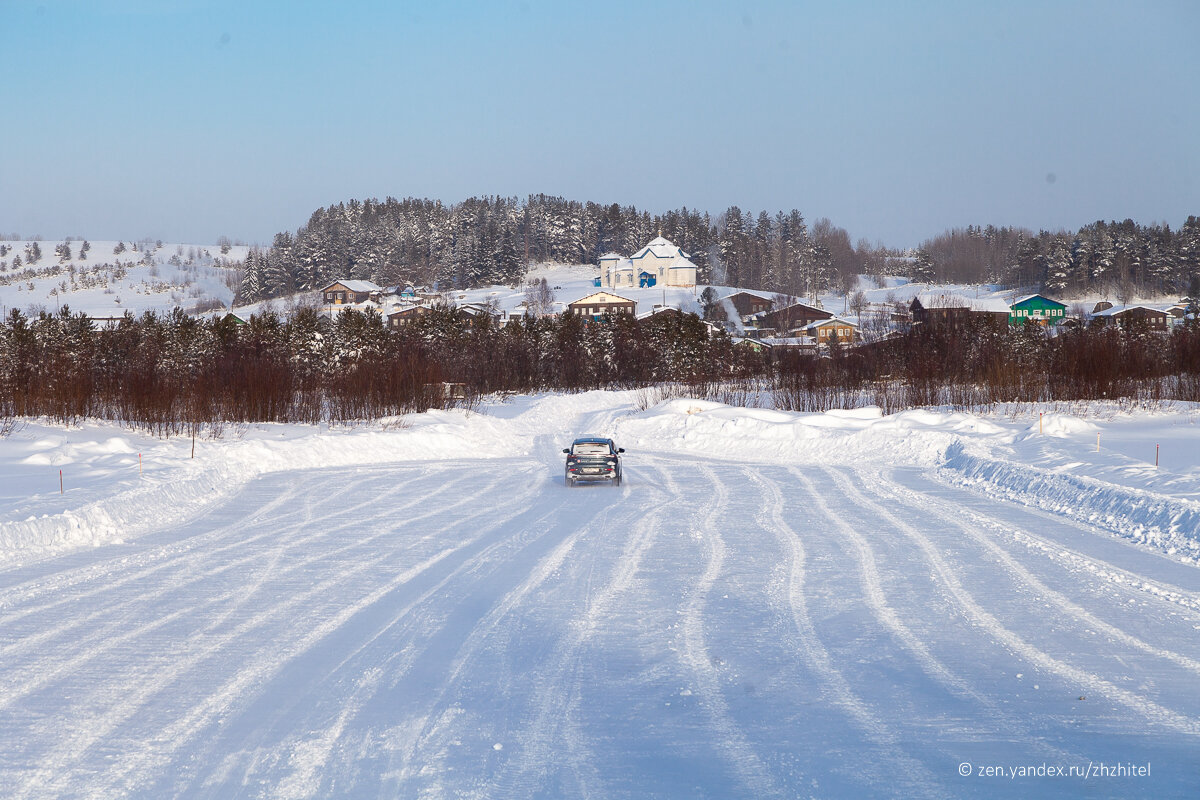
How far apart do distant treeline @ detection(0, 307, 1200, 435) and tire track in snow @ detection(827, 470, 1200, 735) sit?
26412mm

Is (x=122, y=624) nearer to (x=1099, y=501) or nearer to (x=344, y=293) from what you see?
(x=1099, y=501)

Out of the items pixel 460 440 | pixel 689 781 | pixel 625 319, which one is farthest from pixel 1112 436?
pixel 625 319

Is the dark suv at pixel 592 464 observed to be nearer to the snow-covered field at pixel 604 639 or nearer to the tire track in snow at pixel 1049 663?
the snow-covered field at pixel 604 639

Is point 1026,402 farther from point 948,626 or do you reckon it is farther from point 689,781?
point 689,781

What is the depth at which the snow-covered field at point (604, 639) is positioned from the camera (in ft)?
19.2

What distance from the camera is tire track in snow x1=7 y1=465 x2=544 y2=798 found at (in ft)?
19.0

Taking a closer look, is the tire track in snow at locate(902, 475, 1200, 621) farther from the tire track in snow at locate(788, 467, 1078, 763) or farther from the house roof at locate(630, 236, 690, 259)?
the house roof at locate(630, 236, 690, 259)

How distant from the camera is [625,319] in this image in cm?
8125

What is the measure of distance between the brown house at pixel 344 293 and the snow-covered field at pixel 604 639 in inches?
4963

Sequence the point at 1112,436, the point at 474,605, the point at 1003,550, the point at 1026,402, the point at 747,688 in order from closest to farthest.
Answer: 1. the point at 747,688
2. the point at 474,605
3. the point at 1003,550
4. the point at 1112,436
5. the point at 1026,402

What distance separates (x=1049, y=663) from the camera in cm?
795

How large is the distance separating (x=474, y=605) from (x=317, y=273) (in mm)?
160202

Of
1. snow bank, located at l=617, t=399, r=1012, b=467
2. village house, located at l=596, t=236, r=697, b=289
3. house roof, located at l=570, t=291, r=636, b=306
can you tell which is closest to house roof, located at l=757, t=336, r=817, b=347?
house roof, located at l=570, t=291, r=636, b=306

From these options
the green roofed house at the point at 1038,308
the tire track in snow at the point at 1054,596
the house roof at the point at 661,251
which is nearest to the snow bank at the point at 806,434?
the tire track in snow at the point at 1054,596
